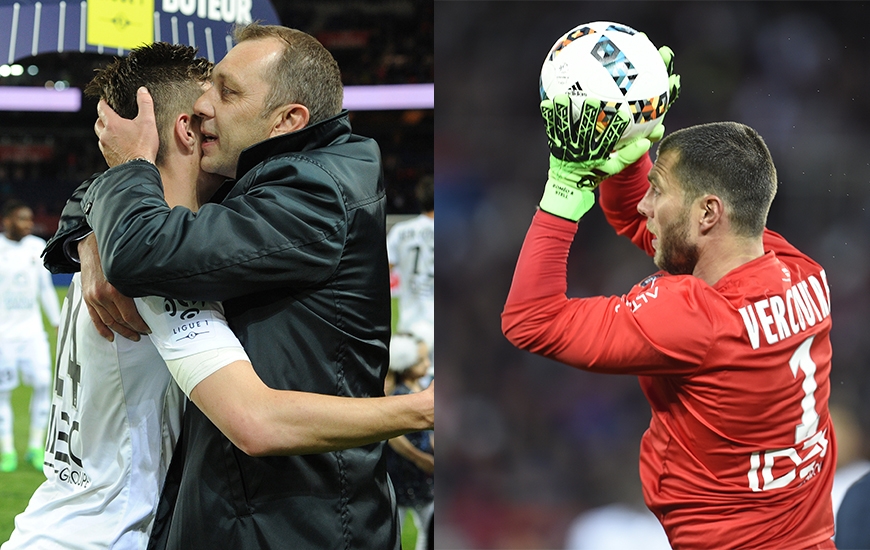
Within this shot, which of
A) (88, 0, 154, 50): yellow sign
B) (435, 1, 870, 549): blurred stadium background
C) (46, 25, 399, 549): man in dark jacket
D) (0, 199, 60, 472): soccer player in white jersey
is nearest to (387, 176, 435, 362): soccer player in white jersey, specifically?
(435, 1, 870, 549): blurred stadium background

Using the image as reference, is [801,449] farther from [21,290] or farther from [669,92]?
[21,290]

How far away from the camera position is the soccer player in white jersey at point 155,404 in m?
1.58

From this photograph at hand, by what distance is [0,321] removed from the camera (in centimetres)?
825

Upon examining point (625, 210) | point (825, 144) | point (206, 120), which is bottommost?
point (825, 144)

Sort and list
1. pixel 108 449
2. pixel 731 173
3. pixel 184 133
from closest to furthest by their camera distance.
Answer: pixel 108 449
pixel 184 133
pixel 731 173

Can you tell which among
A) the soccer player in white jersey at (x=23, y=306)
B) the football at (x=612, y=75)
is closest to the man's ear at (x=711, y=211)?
the football at (x=612, y=75)

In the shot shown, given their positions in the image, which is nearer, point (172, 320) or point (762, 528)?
point (172, 320)

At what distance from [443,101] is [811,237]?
9.86 ft

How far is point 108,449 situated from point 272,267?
0.65 meters

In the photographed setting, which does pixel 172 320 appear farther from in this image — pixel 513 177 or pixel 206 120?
pixel 513 177

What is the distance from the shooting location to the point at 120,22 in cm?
307

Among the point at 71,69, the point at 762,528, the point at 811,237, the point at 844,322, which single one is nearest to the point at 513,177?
the point at 811,237

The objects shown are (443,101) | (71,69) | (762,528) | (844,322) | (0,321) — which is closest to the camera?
(762,528)

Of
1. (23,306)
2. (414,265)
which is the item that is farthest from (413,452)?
(23,306)
